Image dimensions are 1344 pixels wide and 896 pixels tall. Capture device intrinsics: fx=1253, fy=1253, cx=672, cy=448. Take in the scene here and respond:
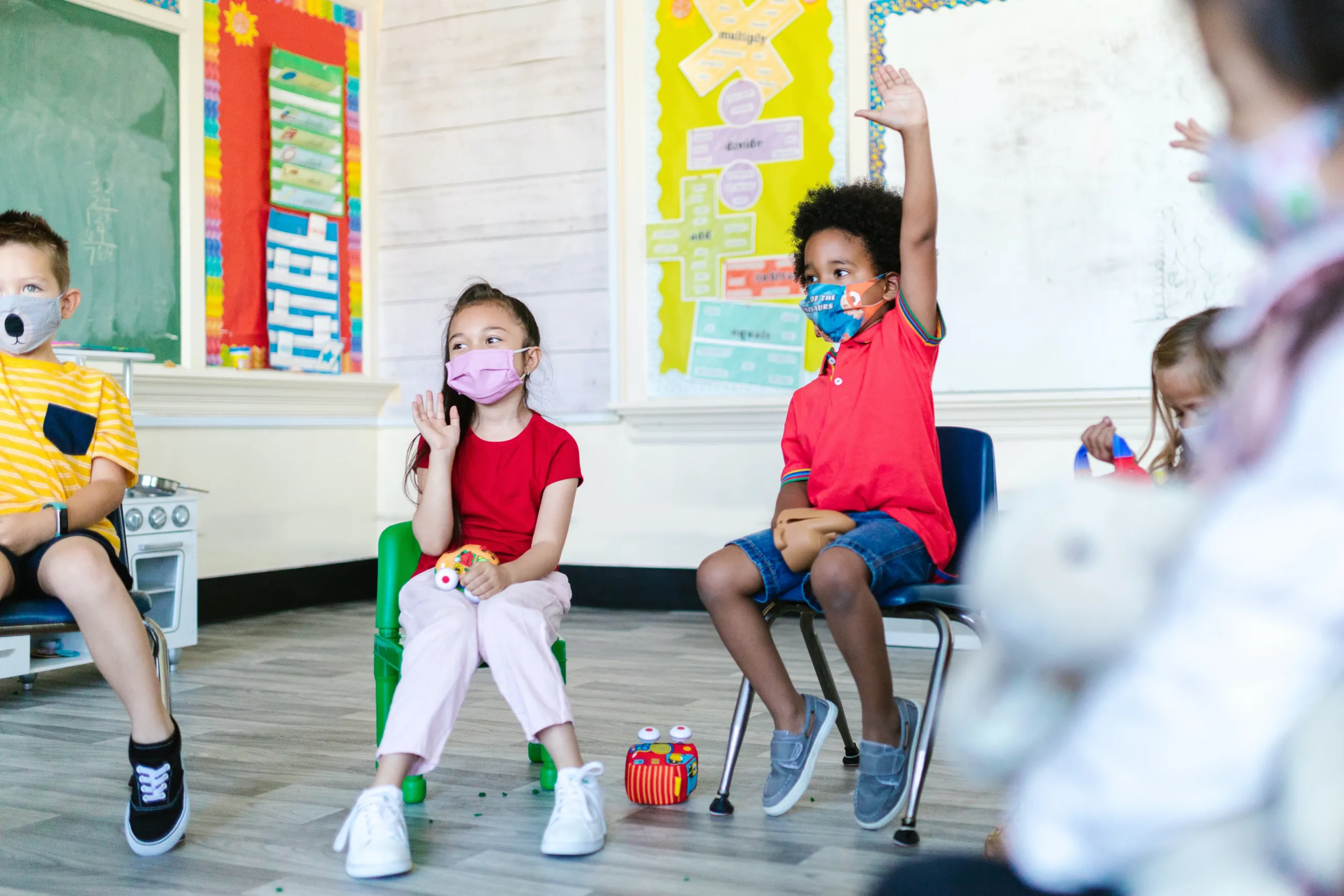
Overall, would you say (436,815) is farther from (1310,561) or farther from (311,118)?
(311,118)

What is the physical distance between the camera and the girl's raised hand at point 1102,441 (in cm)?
177

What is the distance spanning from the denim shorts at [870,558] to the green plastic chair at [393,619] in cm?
37

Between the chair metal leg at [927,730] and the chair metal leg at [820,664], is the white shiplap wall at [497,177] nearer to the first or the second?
the chair metal leg at [820,664]

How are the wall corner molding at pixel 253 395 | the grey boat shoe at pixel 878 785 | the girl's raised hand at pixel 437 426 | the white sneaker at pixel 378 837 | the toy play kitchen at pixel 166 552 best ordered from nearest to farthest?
the white sneaker at pixel 378 837 → the grey boat shoe at pixel 878 785 → the girl's raised hand at pixel 437 426 → the toy play kitchen at pixel 166 552 → the wall corner molding at pixel 253 395

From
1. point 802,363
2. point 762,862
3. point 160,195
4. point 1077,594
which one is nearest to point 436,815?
point 762,862

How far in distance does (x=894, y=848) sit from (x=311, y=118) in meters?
3.55

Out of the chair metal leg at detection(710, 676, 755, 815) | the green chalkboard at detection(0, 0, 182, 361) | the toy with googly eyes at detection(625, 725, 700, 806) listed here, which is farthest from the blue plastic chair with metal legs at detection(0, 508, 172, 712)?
the green chalkboard at detection(0, 0, 182, 361)

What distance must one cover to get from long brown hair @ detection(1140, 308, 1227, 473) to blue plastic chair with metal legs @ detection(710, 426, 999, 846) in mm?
308

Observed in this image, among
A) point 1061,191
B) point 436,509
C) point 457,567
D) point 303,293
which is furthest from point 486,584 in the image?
point 303,293

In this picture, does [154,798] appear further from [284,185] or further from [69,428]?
[284,185]

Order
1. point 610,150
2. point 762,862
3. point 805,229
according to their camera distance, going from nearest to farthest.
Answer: point 762,862, point 805,229, point 610,150

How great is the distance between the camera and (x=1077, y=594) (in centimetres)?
46

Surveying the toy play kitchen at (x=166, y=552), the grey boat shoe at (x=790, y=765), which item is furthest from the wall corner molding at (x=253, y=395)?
the grey boat shoe at (x=790, y=765)

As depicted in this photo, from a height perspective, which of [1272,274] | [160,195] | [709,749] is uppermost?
[160,195]
